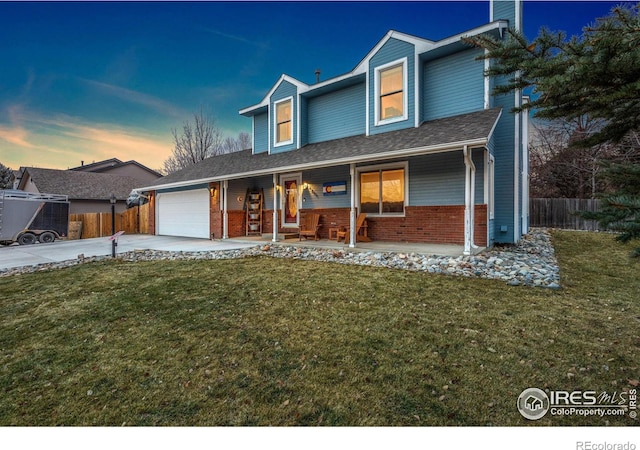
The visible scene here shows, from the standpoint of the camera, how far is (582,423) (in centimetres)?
198

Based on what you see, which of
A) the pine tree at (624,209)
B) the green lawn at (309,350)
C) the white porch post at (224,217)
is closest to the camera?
the pine tree at (624,209)

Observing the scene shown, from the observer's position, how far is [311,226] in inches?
428

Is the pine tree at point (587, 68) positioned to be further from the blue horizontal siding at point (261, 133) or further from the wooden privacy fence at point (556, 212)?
the wooden privacy fence at point (556, 212)

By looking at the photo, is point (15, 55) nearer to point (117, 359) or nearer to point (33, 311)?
point (33, 311)

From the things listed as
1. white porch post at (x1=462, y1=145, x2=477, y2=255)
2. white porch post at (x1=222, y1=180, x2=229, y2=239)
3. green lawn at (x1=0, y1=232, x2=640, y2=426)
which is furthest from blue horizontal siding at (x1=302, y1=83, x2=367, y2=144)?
green lawn at (x1=0, y1=232, x2=640, y2=426)

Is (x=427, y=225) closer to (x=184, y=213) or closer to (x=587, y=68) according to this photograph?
(x=587, y=68)

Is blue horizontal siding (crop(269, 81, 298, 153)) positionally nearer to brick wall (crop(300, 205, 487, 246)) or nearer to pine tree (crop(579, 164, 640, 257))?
brick wall (crop(300, 205, 487, 246))

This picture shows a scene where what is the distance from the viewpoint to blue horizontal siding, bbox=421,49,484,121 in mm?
8367

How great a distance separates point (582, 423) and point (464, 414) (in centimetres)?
77

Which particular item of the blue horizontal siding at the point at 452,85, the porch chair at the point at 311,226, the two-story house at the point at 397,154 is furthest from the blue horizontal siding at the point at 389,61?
the porch chair at the point at 311,226

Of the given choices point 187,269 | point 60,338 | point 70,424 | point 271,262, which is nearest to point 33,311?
point 60,338

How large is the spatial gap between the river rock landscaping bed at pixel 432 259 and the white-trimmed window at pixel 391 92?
→ 15.5 ft

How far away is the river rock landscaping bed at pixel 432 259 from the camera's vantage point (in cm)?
556

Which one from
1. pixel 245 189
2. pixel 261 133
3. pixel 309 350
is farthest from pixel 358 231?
pixel 261 133
